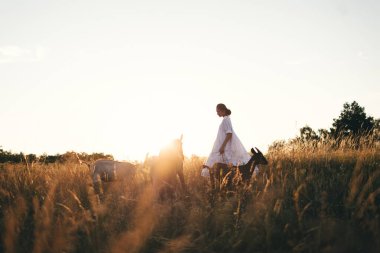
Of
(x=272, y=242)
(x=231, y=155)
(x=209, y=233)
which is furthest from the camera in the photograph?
(x=231, y=155)

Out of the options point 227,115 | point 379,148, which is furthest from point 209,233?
point 379,148

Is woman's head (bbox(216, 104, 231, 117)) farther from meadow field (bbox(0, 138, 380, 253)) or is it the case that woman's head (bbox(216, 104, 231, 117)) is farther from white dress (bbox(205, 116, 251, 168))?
meadow field (bbox(0, 138, 380, 253))

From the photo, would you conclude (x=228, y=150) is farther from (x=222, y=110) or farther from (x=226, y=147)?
(x=222, y=110)

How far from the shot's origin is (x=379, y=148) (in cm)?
812

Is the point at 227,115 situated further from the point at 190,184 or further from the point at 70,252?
the point at 70,252

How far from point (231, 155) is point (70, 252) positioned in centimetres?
405

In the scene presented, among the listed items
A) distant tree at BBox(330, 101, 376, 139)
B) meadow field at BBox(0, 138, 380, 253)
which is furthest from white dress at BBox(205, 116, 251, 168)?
distant tree at BBox(330, 101, 376, 139)

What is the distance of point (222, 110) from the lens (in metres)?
7.14

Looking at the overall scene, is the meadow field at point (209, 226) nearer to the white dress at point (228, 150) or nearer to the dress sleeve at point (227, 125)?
the white dress at point (228, 150)

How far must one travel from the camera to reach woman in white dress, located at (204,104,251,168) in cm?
700

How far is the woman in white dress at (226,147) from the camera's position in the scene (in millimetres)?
6998

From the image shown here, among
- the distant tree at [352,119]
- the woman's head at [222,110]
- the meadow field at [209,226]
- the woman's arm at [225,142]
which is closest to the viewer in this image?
the meadow field at [209,226]

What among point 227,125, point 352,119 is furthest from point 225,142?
point 352,119

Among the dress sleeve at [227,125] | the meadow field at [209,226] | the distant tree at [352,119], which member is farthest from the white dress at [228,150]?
the distant tree at [352,119]
